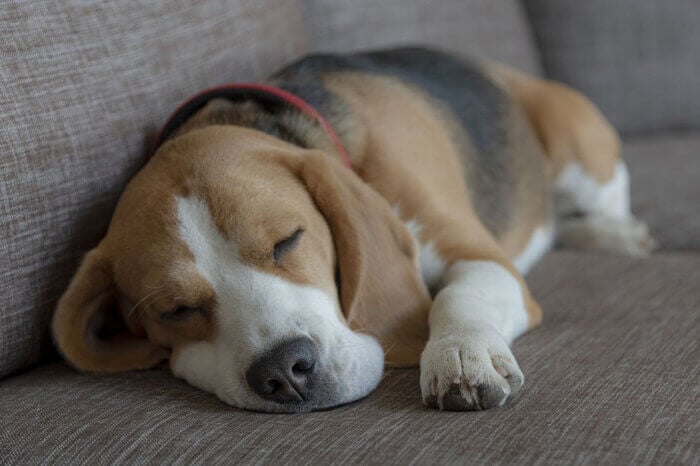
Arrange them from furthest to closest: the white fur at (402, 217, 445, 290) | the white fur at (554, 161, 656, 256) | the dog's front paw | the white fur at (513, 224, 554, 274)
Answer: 1. the white fur at (554, 161, 656, 256)
2. the white fur at (513, 224, 554, 274)
3. the white fur at (402, 217, 445, 290)
4. the dog's front paw

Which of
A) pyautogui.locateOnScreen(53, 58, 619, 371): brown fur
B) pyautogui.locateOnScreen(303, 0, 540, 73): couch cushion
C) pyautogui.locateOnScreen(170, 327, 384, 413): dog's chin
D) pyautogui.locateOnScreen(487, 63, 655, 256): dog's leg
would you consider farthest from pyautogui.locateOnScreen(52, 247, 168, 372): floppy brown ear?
pyautogui.locateOnScreen(487, 63, 655, 256): dog's leg

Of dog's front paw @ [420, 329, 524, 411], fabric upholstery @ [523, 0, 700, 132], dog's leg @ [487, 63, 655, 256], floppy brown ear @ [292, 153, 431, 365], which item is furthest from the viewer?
fabric upholstery @ [523, 0, 700, 132]

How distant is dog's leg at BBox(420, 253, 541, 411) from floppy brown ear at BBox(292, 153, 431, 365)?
0.07 m

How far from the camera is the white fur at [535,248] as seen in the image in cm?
296

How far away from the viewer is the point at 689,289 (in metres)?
2.49

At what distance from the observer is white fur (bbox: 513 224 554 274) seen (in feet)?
9.72

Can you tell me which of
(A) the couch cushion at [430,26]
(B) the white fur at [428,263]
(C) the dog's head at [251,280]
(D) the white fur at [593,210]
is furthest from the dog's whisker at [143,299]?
(D) the white fur at [593,210]

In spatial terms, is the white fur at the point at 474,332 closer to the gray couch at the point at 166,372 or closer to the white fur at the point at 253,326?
the gray couch at the point at 166,372

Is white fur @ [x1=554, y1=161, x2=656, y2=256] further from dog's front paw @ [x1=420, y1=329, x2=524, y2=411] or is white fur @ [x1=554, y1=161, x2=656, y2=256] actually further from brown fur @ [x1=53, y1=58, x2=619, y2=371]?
dog's front paw @ [x1=420, y1=329, x2=524, y2=411]

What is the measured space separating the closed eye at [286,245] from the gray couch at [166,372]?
1.05ft

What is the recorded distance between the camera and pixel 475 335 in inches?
74.8

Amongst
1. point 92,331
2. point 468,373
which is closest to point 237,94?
point 92,331

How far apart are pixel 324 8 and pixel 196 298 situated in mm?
1870

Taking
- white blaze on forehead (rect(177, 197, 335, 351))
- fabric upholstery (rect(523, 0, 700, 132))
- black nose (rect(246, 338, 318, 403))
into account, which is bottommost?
fabric upholstery (rect(523, 0, 700, 132))
